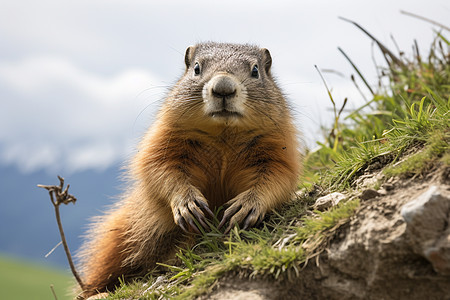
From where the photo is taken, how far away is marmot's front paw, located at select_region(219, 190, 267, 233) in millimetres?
4285

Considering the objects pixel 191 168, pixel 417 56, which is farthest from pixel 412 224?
pixel 417 56

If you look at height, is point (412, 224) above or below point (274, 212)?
below

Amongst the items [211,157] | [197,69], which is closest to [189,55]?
[197,69]

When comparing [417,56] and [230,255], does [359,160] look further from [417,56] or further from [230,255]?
[417,56]

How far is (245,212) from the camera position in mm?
4305

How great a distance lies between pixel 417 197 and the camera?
3.48 metres

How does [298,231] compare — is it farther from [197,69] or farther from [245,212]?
[197,69]

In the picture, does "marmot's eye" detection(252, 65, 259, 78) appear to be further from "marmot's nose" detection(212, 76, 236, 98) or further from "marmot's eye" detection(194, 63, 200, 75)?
"marmot's nose" detection(212, 76, 236, 98)

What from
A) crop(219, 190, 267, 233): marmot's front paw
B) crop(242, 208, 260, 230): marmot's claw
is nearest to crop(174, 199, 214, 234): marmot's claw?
crop(219, 190, 267, 233): marmot's front paw

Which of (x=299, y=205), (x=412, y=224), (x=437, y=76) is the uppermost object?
(x=437, y=76)

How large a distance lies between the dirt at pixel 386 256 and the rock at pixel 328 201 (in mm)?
353

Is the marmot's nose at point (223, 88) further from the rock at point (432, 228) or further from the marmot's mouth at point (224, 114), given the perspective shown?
the rock at point (432, 228)

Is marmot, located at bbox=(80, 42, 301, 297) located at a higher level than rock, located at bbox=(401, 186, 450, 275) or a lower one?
higher

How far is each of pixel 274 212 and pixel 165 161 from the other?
126 cm
